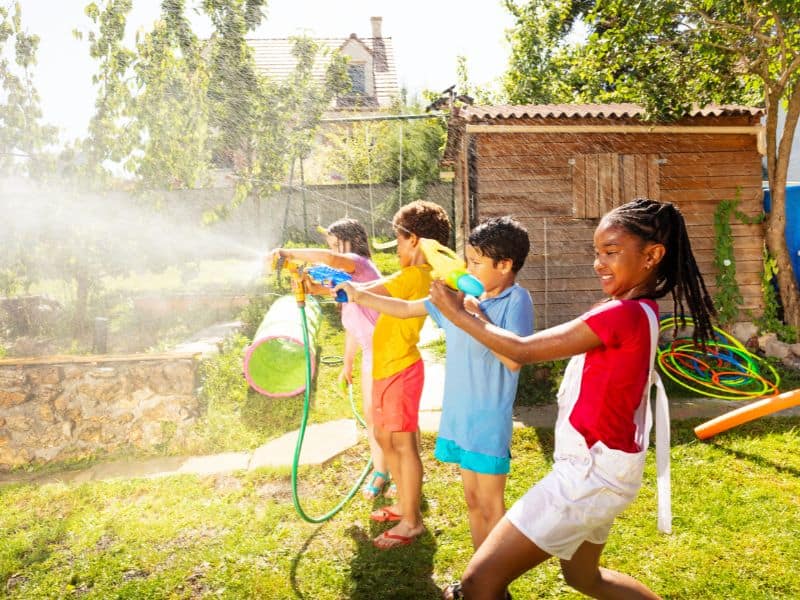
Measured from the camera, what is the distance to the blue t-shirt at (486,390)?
2.49 metres

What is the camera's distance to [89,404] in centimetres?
516

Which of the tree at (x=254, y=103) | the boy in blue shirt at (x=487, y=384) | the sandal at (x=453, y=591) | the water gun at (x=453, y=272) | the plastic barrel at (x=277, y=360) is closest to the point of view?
the water gun at (x=453, y=272)

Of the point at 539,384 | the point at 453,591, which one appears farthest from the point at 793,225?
the point at 453,591

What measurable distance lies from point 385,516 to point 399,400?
0.81 m

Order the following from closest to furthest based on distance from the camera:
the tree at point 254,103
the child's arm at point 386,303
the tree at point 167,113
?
the child's arm at point 386,303 → the tree at point 167,113 → the tree at point 254,103

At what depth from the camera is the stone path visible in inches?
184

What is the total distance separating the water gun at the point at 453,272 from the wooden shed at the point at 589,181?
604cm

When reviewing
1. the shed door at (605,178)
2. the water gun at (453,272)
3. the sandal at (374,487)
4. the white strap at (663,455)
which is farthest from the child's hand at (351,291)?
the shed door at (605,178)

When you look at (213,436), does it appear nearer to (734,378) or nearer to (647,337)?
(647,337)

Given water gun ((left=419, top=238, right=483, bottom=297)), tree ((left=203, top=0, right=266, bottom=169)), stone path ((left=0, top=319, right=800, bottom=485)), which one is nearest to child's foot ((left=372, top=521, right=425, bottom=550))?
stone path ((left=0, top=319, right=800, bottom=485))

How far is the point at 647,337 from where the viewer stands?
1824 millimetres

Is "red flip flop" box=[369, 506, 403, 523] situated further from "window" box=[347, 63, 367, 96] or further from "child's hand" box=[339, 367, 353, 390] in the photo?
"window" box=[347, 63, 367, 96]

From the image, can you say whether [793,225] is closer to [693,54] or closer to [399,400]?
[693,54]

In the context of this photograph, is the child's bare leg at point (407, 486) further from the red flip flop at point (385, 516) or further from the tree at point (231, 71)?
the tree at point (231, 71)
